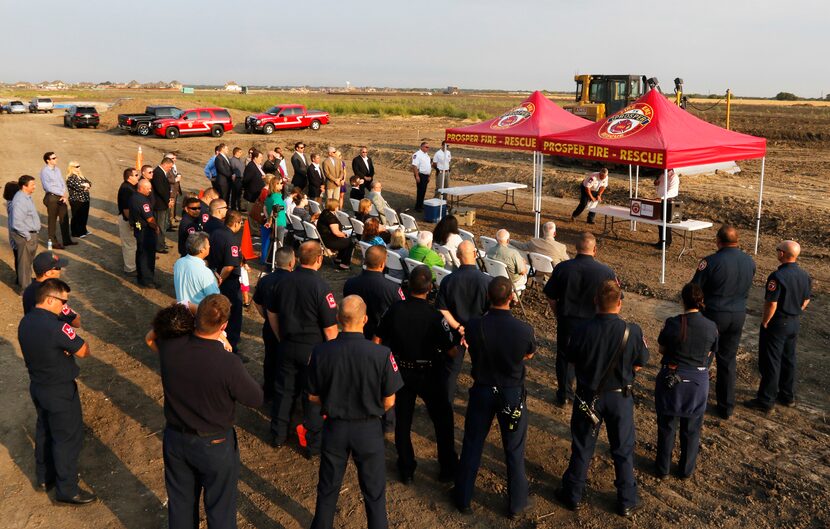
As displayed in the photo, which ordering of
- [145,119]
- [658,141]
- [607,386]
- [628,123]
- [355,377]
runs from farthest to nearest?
[145,119] → [628,123] → [658,141] → [607,386] → [355,377]

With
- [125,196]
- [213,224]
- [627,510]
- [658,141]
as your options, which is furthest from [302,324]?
[658,141]

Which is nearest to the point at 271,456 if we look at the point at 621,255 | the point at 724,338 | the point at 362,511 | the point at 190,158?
the point at 362,511

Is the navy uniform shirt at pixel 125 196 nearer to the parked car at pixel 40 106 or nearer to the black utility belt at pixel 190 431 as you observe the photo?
the black utility belt at pixel 190 431

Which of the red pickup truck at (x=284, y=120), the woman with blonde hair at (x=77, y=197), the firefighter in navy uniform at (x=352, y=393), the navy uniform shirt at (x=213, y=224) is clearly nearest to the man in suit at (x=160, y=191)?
the woman with blonde hair at (x=77, y=197)

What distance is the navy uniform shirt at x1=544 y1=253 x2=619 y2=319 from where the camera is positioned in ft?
18.2

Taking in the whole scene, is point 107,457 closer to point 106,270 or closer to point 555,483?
point 555,483

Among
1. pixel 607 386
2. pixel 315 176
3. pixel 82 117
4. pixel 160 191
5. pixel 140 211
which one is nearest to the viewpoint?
pixel 607 386

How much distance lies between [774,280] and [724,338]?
2.29 feet

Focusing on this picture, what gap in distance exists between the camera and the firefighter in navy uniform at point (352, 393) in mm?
3766

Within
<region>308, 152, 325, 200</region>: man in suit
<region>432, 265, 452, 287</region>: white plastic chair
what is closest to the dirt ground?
<region>432, 265, 452, 287</region>: white plastic chair

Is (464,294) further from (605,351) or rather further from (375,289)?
(605,351)

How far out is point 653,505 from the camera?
4.66m

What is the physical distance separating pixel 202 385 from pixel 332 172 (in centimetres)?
1058

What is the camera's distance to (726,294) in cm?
571
